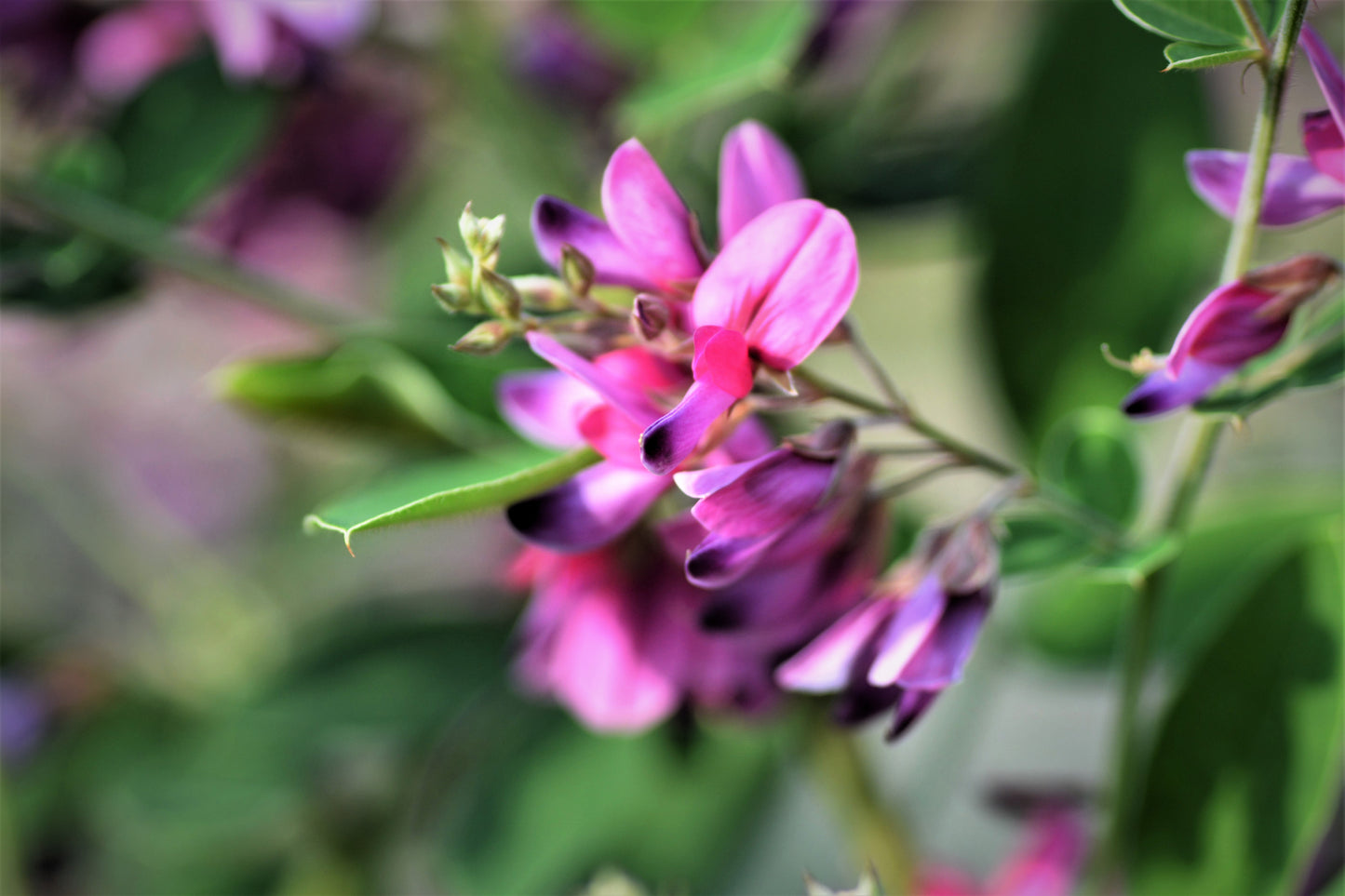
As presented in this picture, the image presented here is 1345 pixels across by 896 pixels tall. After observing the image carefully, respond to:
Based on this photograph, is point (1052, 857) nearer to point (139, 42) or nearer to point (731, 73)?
point (731, 73)

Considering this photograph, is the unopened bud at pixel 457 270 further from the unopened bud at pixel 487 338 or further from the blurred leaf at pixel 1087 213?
the blurred leaf at pixel 1087 213

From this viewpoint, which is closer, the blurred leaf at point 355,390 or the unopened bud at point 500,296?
the unopened bud at point 500,296

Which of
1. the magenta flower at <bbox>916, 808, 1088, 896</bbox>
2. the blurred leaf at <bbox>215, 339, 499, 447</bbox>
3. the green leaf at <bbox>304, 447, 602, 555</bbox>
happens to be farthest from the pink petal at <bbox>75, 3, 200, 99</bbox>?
the magenta flower at <bbox>916, 808, 1088, 896</bbox>

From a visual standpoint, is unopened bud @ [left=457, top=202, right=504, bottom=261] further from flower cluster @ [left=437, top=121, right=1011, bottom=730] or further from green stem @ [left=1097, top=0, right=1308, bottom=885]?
green stem @ [left=1097, top=0, right=1308, bottom=885]

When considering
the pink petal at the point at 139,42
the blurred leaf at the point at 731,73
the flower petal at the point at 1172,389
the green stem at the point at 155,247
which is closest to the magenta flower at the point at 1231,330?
the flower petal at the point at 1172,389

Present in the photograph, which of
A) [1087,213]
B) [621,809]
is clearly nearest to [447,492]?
[1087,213]

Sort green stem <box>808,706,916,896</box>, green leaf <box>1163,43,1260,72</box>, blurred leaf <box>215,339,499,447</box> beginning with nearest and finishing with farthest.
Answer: green leaf <box>1163,43,1260,72</box>
blurred leaf <box>215,339,499,447</box>
green stem <box>808,706,916,896</box>
